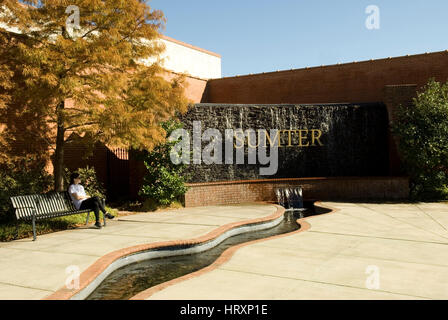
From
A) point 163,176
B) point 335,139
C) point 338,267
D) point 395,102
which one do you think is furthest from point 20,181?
point 395,102

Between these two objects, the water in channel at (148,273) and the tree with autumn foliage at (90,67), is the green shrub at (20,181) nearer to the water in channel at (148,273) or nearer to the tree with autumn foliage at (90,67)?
the tree with autumn foliage at (90,67)

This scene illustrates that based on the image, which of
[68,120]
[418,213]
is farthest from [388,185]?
[68,120]

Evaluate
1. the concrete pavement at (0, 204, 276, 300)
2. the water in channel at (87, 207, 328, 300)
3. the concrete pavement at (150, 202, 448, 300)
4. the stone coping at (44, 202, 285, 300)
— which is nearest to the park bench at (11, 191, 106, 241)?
the concrete pavement at (0, 204, 276, 300)

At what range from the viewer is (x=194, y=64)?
3166 cm

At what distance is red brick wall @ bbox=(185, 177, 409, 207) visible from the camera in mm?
14254

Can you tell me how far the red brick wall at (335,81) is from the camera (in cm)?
1934

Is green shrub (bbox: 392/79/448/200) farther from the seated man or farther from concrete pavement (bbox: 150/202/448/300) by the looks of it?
the seated man

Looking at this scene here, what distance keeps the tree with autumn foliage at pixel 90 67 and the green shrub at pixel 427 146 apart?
26.3 feet

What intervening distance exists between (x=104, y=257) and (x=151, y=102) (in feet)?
18.1

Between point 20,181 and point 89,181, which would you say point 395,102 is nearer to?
point 89,181

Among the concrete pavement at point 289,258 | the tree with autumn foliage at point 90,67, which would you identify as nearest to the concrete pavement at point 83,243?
the concrete pavement at point 289,258

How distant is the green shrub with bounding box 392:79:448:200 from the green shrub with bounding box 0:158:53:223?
11.7 meters

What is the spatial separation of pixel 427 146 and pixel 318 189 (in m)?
3.90
